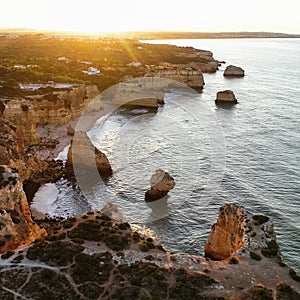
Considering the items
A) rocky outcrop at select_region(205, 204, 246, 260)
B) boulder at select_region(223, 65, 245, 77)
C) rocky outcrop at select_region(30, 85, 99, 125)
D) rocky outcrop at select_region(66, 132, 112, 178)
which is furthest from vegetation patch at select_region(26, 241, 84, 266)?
boulder at select_region(223, 65, 245, 77)

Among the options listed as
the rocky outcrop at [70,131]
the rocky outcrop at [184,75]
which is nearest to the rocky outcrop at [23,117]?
the rocky outcrop at [70,131]

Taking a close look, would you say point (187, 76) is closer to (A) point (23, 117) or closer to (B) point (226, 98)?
(B) point (226, 98)

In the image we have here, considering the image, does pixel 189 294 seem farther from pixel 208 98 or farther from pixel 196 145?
pixel 208 98

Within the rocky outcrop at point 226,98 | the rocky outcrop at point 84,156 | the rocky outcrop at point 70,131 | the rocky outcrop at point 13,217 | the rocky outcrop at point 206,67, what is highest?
the rocky outcrop at point 13,217

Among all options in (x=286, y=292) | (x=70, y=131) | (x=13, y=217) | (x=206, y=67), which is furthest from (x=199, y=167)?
(x=206, y=67)

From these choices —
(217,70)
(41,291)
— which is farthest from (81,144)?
(217,70)

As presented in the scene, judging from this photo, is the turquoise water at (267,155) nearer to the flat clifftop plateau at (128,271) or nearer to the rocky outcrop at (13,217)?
the flat clifftop plateau at (128,271)
